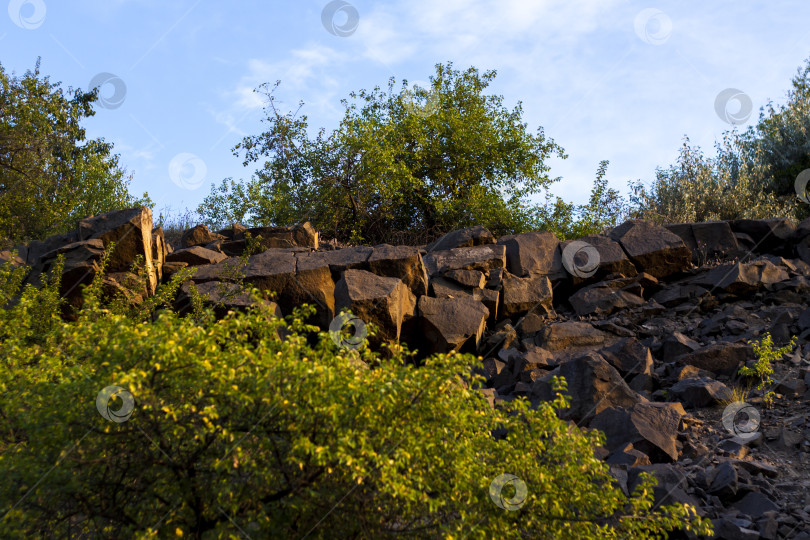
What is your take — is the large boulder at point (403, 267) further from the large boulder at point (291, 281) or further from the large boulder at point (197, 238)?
the large boulder at point (197, 238)

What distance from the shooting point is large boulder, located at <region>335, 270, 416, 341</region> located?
516 inches

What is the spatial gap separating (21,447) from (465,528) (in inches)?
152

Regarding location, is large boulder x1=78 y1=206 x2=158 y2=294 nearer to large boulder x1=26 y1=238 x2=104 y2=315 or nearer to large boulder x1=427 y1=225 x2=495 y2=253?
large boulder x1=26 y1=238 x2=104 y2=315

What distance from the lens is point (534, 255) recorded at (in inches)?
655

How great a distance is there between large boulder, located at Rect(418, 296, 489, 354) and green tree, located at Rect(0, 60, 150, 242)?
1609 centimetres

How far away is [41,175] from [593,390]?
26553 millimetres

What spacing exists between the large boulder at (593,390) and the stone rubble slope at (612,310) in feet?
0.08

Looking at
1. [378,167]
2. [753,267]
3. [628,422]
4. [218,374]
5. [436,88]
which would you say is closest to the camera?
[218,374]

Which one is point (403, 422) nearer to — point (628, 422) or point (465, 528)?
point (465, 528)

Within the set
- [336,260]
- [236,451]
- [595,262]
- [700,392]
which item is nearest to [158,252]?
[336,260]

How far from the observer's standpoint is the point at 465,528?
5.36m

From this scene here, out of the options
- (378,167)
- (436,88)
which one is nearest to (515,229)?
(378,167)

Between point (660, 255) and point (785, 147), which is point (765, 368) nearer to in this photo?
point (660, 255)

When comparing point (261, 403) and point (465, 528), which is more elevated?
point (261, 403)
